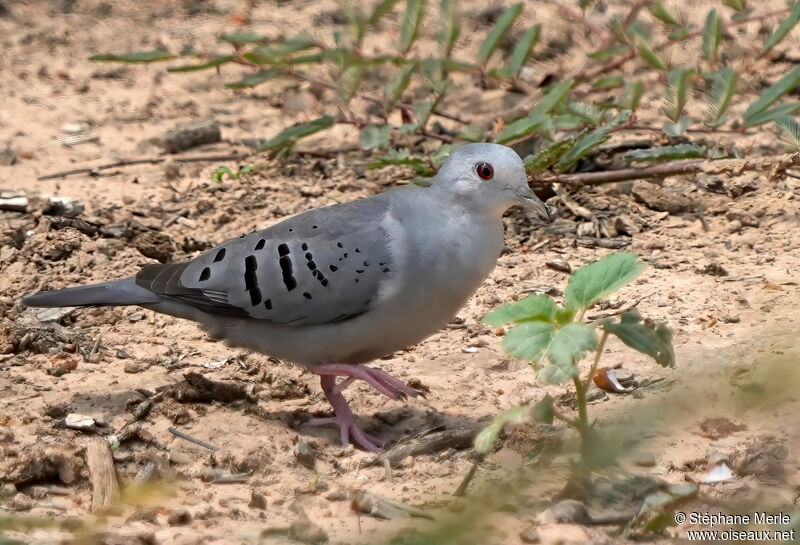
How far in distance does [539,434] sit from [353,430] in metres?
0.78

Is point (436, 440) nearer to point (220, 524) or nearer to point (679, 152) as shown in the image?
point (220, 524)

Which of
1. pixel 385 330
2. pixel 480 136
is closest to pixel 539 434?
pixel 385 330

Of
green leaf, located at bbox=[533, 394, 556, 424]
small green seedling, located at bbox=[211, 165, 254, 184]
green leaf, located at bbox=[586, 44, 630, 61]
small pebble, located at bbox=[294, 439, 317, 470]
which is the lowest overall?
small pebble, located at bbox=[294, 439, 317, 470]

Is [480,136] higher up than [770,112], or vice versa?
Result: [770,112]

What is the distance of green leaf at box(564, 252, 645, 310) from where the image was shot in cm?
341

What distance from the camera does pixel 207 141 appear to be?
7203 millimetres

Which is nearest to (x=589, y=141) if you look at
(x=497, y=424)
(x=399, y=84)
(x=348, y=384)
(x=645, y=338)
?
(x=399, y=84)

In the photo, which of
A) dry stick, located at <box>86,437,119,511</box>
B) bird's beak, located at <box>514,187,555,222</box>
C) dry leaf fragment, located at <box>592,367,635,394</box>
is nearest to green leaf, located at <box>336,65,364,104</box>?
bird's beak, located at <box>514,187,555,222</box>

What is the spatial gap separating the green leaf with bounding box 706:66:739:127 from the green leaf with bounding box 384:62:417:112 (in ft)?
5.23

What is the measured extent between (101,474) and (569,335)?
5.45ft

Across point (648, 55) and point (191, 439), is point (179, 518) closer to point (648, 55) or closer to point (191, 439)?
point (191, 439)

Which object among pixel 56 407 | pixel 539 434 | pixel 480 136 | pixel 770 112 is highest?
pixel 770 112

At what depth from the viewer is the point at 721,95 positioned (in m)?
5.60

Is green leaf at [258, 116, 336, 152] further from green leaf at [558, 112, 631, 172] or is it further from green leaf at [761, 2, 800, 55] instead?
green leaf at [761, 2, 800, 55]
